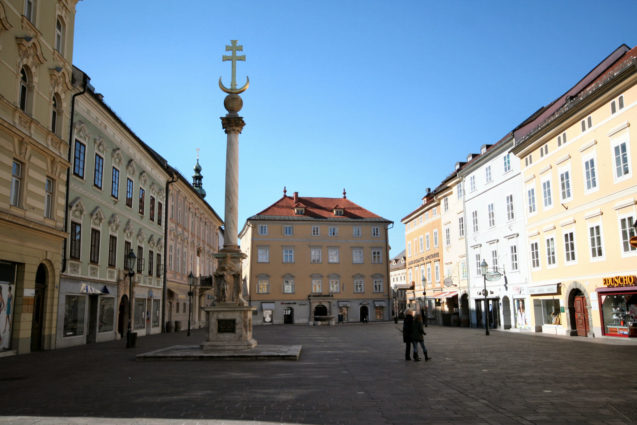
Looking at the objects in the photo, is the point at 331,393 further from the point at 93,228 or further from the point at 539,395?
the point at 93,228

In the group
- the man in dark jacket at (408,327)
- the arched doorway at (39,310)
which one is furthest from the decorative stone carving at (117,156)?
the man in dark jacket at (408,327)

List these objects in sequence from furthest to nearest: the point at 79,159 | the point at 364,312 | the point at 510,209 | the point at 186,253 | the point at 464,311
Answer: the point at 364,312 → the point at 186,253 → the point at 464,311 → the point at 510,209 → the point at 79,159

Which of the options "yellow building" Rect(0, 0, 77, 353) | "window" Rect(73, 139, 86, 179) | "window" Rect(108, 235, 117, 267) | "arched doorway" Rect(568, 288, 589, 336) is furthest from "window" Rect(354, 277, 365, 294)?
"yellow building" Rect(0, 0, 77, 353)

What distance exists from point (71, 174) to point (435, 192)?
35.2 metres

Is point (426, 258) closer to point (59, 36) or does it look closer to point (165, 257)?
point (165, 257)

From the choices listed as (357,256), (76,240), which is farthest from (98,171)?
(357,256)

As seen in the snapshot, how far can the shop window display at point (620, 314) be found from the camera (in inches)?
916

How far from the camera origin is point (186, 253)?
46.8 meters

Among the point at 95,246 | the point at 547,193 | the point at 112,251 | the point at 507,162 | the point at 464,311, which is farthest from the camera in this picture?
the point at 464,311

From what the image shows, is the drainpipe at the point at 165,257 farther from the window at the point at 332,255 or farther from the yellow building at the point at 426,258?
the window at the point at 332,255

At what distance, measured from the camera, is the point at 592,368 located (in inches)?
535

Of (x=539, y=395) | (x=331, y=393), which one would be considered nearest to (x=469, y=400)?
(x=539, y=395)

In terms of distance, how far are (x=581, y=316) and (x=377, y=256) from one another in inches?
1638

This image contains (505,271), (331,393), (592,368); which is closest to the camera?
(331,393)
